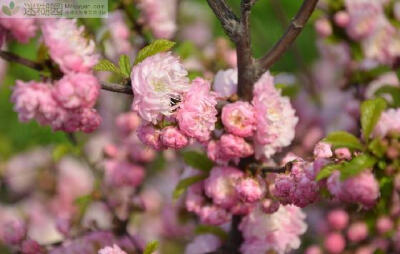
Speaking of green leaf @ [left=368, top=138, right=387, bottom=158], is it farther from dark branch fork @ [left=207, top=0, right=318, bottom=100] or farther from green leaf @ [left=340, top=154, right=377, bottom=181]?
dark branch fork @ [left=207, top=0, right=318, bottom=100]

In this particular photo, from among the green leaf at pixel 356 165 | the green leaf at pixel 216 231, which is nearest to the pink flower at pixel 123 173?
the green leaf at pixel 216 231

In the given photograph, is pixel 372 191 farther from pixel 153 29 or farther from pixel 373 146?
pixel 153 29

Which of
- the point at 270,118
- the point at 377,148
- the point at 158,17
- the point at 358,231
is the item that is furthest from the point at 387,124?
the point at 158,17

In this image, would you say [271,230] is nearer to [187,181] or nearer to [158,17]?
[187,181]

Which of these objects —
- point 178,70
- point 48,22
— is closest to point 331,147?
point 178,70

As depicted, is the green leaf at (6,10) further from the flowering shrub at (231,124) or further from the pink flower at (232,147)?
the pink flower at (232,147)

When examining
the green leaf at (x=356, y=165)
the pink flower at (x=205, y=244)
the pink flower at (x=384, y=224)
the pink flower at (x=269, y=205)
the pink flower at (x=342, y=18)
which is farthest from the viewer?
the pink flower at (x=342, y=18)

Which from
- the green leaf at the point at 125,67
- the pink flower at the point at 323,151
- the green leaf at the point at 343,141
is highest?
the green leaf at the point at 125,67
